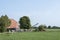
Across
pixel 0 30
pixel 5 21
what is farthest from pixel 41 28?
pixel 0 30

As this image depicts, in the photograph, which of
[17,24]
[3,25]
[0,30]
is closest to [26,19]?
[17,24]

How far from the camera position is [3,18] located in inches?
2950

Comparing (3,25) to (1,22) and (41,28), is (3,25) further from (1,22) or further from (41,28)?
(41,28)

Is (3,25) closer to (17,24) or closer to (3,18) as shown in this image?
(3,18)

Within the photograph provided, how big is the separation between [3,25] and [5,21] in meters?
2.66

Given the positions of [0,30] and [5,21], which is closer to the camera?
[0,30]

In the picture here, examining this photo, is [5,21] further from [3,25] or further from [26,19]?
[26,19]

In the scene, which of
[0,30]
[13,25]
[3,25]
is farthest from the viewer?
[13,25]

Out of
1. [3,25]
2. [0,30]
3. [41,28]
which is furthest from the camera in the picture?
[41,28]

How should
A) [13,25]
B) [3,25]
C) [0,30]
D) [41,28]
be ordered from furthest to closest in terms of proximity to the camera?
[13,25], [41,28], [3,25], [0,30]

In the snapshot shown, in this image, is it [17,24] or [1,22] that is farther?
[17,24]

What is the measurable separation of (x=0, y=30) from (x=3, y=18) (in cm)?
975

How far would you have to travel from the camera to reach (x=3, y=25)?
73.1 metres

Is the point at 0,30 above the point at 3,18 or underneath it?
underneath
